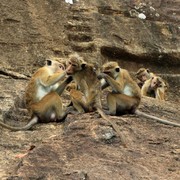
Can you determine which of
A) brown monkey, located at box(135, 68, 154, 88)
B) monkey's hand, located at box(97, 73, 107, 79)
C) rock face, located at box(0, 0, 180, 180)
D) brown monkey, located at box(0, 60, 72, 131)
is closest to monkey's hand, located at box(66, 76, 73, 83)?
brown monkey, located at box(0, 60, 72, 131)

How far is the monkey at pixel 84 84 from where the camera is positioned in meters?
12.8

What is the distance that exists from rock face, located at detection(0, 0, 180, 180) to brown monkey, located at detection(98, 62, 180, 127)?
1.21 feet

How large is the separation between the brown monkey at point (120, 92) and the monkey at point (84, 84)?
8.2 inches

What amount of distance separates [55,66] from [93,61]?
5436 millimetres

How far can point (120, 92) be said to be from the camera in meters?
13.3

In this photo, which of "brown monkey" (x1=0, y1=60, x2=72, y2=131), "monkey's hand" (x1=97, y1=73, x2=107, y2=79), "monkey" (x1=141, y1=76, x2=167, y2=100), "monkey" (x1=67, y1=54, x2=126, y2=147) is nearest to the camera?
"brown monkey" (x1=0, y1=60, x2=72, y2=131)

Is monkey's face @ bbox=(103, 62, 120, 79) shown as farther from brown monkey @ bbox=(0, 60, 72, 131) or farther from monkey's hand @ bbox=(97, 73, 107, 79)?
brown monkey @ bbox=(0, 60, 72, 131)

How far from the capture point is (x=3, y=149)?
34.9 ft

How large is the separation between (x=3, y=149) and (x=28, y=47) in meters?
7.73

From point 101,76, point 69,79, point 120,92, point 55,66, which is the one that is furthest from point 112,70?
A: point 55,66

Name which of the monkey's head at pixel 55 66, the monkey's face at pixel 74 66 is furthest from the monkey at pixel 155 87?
the monkey's face at pixel 74 66

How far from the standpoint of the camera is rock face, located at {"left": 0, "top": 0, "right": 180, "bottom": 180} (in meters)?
9.63

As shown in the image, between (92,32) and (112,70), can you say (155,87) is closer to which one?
(92,32)

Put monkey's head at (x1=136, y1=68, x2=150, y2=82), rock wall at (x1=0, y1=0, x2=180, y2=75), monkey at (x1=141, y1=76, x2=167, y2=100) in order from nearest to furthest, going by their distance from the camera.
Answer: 1. rock wall at (x1=0, y1=0, x2=180, y2=75)
2. monkey at (x1=141, y1=76, x2=167, y2=100)
3. monkey's head at (x1=136, y1=68, x2=150, y2=82)
